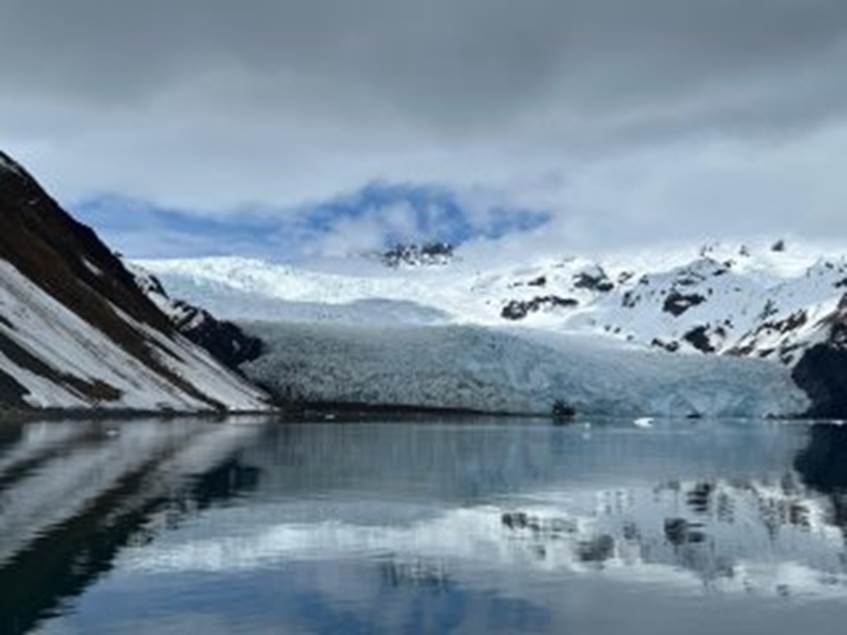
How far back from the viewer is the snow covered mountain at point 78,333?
411 ft

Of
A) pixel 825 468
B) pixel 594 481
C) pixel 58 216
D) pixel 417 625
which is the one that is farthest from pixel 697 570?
pixel 58 216

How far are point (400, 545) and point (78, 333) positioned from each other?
10861cm

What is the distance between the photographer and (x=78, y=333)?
143 m

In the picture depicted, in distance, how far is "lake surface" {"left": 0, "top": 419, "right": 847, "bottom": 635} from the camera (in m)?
28.4

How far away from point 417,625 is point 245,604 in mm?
4154

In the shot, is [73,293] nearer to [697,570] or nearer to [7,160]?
[7,160]

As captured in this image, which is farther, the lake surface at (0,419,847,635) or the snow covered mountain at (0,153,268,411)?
the snow covered mountain at (0,153,268,411)

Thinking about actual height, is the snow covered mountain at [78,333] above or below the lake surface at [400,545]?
above

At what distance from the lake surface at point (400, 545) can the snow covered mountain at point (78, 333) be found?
4639cm

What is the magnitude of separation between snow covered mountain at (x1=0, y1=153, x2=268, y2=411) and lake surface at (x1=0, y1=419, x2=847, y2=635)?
46.4m

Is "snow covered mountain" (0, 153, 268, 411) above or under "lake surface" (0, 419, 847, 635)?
above

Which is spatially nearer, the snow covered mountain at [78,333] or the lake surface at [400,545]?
the lake surface at [400,545]

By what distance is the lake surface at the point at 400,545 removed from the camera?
28422 mm

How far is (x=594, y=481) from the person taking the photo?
68.9 meters
